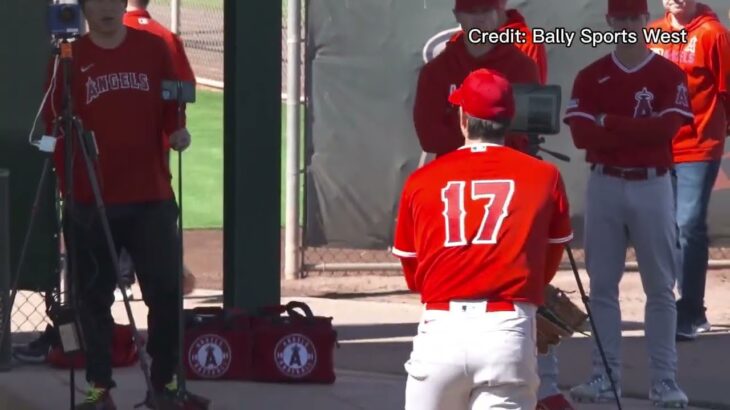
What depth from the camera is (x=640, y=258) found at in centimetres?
700

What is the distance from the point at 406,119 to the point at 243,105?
3.19 meters

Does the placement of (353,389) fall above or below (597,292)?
below

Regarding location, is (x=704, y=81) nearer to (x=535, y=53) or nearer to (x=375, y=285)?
(x=535, y=53)

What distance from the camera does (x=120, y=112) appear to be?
250 inches

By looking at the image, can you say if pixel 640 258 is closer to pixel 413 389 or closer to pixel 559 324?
pixel 559 324

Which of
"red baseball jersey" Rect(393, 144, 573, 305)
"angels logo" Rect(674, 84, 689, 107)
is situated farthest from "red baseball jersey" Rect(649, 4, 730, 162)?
"red baseball jersey" Rect(393, 144, 573, 305)

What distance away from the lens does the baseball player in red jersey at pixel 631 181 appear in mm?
6832

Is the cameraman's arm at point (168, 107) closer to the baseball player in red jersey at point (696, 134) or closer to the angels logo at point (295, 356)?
the angels logo at point (295, 356)

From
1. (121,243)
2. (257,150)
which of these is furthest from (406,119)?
(121,243)

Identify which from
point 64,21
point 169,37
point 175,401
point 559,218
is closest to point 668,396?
point 175,401

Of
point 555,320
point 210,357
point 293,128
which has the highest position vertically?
point 293,128

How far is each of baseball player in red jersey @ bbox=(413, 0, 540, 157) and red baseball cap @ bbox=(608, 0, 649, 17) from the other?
53 cm


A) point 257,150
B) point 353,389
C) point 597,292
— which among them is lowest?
point 353,389

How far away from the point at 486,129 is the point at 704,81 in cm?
416
